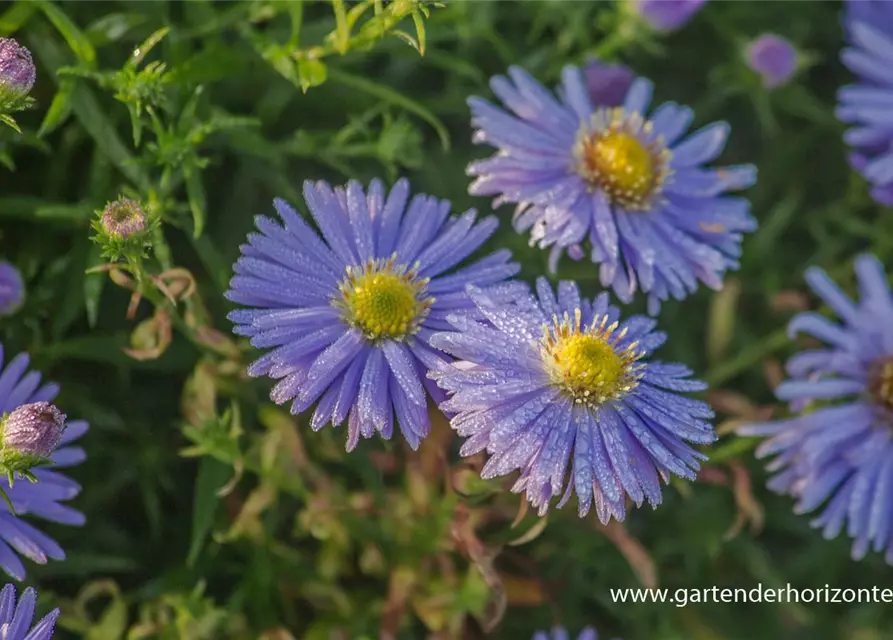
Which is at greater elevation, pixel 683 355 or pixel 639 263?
pixel 683 355

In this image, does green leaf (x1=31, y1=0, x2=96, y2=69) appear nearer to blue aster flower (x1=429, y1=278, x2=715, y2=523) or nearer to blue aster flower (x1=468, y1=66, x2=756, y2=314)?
blue aster flower (x1=468, y1=66, x2=756, y2=314)

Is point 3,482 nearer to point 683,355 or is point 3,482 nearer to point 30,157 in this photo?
point 30,157

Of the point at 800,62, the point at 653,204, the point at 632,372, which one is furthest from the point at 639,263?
the point at 800,62

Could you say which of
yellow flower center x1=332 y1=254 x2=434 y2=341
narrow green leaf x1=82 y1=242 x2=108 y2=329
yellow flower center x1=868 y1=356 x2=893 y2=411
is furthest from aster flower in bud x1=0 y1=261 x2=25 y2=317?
yellow flower center x1=868 y1=356 x2=893 y2=411

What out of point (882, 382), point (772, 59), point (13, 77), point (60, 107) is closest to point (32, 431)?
point (13, 77)

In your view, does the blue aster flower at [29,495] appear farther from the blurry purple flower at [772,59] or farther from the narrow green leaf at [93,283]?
the blurry purple flower at [772,59]
